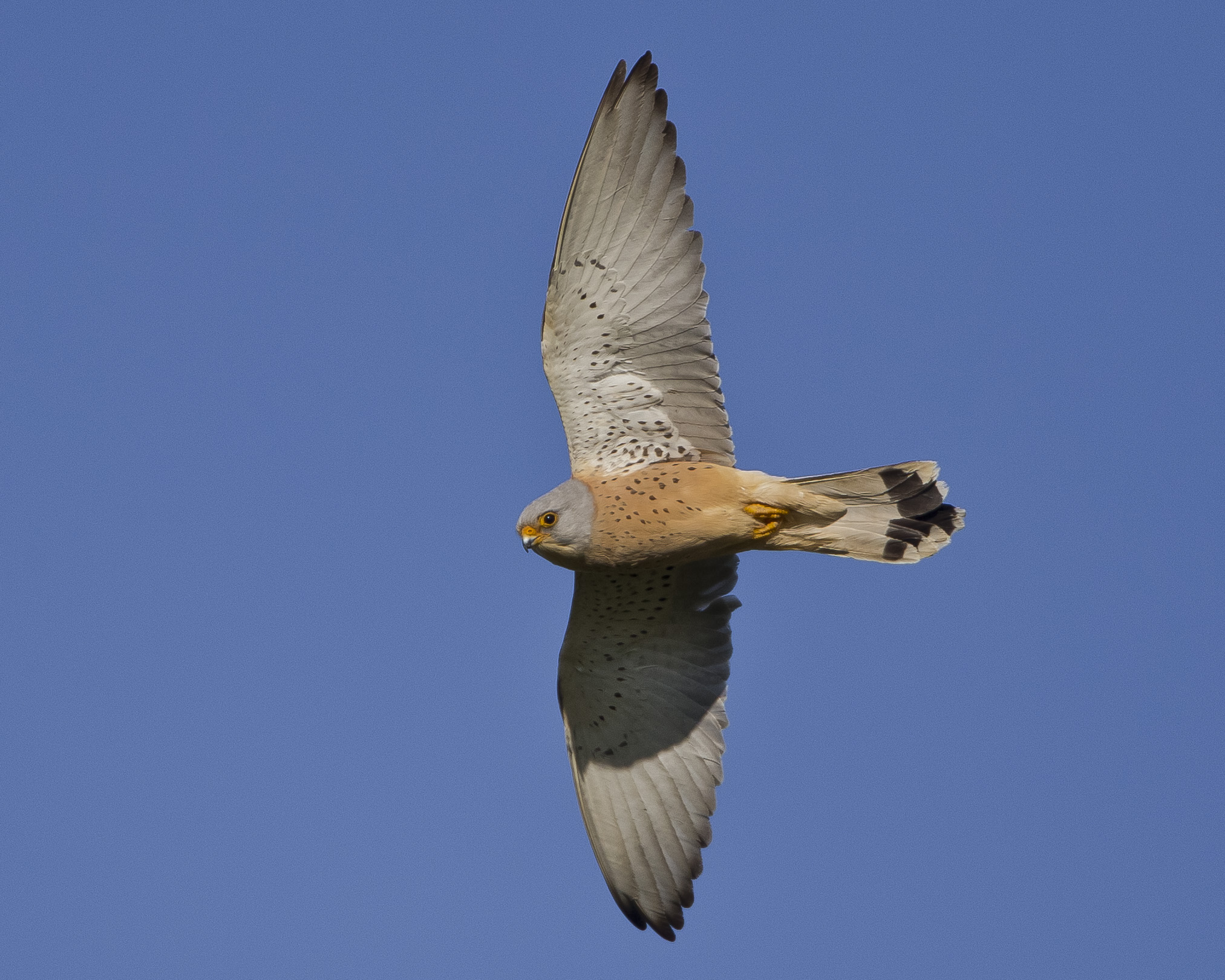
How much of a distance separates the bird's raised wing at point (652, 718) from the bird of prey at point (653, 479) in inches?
0.5

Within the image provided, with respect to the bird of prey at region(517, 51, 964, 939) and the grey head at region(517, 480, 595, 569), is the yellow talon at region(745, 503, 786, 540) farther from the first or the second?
the grey head at region(517, 480, 595, 569)

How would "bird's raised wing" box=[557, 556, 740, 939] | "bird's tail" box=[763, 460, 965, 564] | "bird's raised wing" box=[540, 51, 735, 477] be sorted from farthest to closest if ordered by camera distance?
"bird's raised wing" box=[557, 556, 740, 939], "bird's tail" box=[763, 460, 965, 564], "bird's raised wing" box=[540, 51, 735, 477]

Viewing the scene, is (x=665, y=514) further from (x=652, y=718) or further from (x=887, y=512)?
(x=652, y=718)

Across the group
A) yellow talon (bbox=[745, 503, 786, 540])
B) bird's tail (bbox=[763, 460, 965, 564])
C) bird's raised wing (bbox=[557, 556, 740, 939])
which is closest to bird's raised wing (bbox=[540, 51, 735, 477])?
yellow talon (bbox=[745, 503, 786, 540])

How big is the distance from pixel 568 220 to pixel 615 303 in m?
Answer: 0.48

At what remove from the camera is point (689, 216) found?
22.2ft

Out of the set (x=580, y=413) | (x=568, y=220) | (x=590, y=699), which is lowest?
(x=590, y=699)

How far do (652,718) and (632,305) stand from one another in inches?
96.2

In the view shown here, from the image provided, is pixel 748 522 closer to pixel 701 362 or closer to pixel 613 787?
pixel 701 362

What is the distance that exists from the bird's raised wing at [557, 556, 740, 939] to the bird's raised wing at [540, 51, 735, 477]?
2.89 feet

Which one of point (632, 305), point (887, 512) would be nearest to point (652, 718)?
point (887, 512)

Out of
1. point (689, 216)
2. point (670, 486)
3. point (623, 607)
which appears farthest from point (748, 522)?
point (689, 216)

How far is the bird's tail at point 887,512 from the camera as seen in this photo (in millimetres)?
6910

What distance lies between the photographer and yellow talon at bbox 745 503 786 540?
697 centimetres
